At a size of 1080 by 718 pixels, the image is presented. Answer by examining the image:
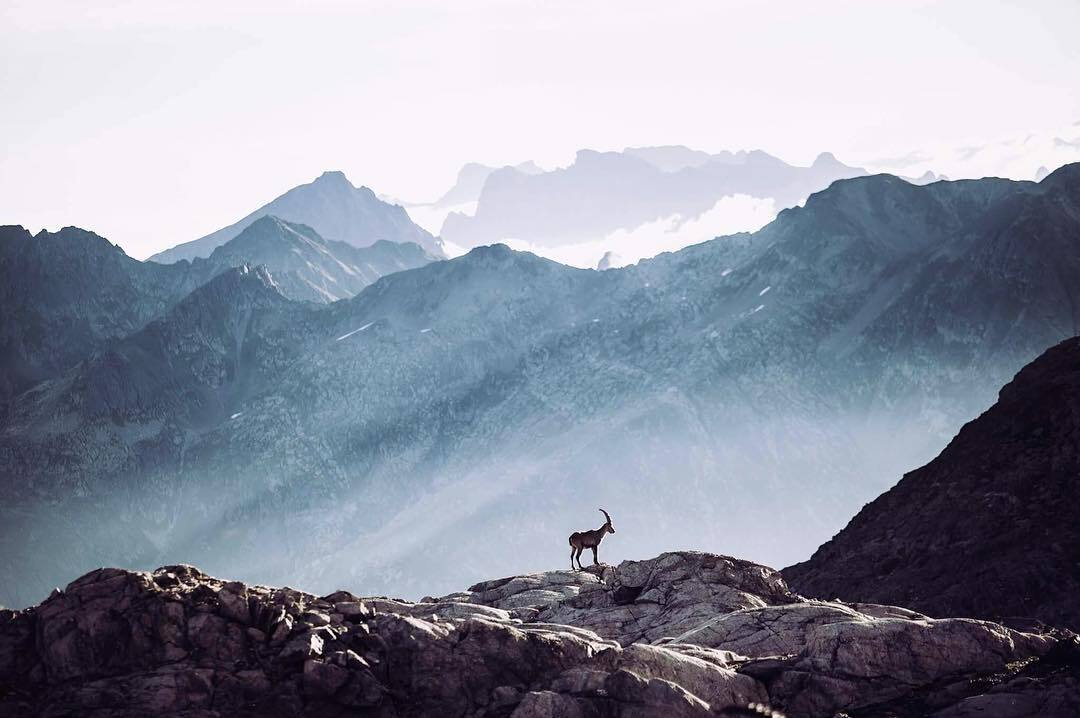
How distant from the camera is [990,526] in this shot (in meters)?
109

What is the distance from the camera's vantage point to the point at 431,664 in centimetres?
4691

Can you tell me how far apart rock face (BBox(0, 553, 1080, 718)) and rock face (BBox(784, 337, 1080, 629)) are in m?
46.2

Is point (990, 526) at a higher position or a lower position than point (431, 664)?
lower

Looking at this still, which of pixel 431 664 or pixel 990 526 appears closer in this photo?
pixel 431 664

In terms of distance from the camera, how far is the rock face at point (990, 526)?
9731 centimetres

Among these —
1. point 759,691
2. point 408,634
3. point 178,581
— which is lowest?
point 759,691

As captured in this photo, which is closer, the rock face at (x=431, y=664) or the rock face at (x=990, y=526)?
the rock face at (x=431, y=664)

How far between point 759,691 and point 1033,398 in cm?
8760

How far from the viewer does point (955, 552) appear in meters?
107

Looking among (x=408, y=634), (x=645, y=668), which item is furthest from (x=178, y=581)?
(x=645, y=668)

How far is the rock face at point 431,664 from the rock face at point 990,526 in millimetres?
46205

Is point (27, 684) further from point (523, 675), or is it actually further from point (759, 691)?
point (759, 691)

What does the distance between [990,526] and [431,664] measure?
3066 inches

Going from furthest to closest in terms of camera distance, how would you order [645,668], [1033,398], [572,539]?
[1033,398] → [572,539] → [645,668]
